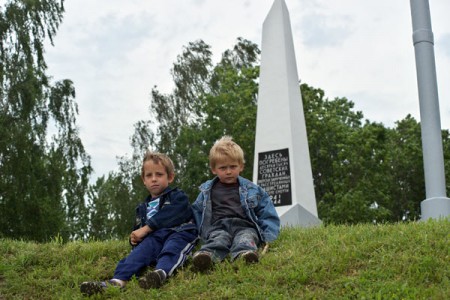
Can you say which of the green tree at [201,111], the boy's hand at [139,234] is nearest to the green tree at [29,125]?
the green tree at [201,111]

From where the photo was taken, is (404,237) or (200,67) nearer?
(404,237)

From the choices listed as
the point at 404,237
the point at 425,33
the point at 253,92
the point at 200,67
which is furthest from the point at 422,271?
the point at 200,67

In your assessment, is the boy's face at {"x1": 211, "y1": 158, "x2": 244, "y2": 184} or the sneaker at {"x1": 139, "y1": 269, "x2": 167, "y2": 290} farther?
the boy's face at {"x1": 211, "y1": 158, "x2": 244, "y2": 184}

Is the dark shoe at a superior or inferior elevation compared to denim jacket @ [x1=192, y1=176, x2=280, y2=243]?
inferior

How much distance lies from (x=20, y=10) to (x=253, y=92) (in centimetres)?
963

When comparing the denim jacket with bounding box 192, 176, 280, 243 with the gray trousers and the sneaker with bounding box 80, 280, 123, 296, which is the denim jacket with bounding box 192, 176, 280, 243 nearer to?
the gray trousers

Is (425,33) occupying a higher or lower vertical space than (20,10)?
lower

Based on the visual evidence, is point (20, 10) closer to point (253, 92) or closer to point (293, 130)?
point (253, 92)

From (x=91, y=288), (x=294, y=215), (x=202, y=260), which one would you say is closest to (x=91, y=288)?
(x=91, y=288)

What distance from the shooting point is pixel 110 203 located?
98.7ft

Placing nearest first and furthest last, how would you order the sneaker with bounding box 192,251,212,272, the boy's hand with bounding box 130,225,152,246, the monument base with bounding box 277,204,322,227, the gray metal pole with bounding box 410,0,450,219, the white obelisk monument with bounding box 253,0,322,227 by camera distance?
the sneaker with bounding box 192,251,212,272 → the boy's hand with bounding box 130,225,152,246 → the gray metal pole with bounding box 410,0,450,219 → the monument base with bounding box 277,204,322,227 → the white obelisk monument with bounding box 253,0,322,227

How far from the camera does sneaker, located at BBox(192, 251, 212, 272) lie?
5074 mm

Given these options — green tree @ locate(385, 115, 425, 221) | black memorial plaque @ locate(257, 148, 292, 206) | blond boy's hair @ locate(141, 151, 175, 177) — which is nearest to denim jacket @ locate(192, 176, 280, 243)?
blond boy's hair @ locate(141, 151, 175, 177)

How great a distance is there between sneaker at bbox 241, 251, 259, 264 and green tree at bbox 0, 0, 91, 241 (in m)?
15.1
